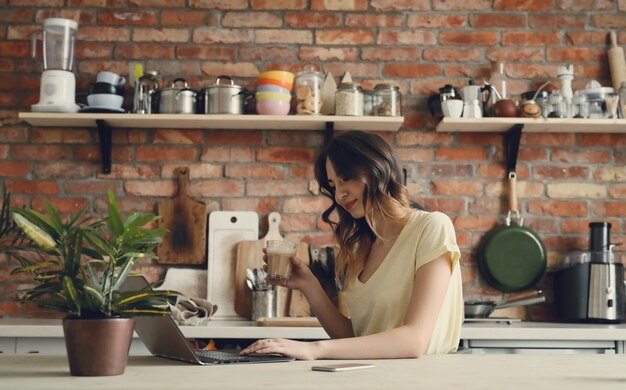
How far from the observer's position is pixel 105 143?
3.42 metres

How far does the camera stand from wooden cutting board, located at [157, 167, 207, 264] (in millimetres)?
3420

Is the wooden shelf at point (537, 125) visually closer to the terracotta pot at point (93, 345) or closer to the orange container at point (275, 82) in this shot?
the orange container at point (275, 82)

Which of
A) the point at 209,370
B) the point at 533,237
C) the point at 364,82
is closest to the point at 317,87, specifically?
the point at 364,82

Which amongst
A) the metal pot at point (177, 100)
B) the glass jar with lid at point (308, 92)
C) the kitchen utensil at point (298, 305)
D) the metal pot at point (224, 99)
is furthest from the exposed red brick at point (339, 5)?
the kitchen utensil at point (298, 305)

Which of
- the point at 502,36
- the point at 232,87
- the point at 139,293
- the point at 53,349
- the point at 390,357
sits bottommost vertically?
the point at 53,349

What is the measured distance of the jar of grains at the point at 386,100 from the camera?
10.8ft

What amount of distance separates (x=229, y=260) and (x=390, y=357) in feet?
6.00

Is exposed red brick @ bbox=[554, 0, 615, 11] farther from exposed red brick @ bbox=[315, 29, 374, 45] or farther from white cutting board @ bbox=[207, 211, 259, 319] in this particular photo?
white cutting board @ bbox=[207, 211, 259, 319]

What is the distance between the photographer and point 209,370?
4.46 feet

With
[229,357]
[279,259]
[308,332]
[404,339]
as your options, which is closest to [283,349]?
[229,357]

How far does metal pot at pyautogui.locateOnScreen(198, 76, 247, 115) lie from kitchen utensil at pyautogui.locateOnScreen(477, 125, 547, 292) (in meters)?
1.22

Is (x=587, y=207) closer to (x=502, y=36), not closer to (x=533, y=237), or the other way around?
(x=533, y=237)

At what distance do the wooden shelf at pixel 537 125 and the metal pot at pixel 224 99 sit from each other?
2.91 ft

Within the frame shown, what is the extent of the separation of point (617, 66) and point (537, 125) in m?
0.52
